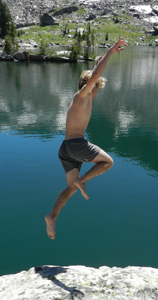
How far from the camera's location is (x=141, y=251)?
6.34 meters

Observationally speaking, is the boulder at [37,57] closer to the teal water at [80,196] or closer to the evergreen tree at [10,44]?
the evergreen tree at [10,44]

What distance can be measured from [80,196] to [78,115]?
195 inches

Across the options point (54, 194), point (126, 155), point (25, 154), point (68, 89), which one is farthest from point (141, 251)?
point (68, 89)

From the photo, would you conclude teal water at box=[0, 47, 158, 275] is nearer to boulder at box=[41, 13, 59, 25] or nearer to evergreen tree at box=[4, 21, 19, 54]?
evergreen tree at box=[4, 21, 19, 54]

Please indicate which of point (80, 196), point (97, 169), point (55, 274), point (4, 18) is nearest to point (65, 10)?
point (4, 18)

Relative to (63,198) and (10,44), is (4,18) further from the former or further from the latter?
(63,198)

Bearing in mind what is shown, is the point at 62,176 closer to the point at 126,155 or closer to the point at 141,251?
the point at 126,155

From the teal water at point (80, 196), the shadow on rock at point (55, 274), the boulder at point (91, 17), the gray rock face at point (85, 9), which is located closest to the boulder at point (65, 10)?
the gray rock face at point (85, 9)

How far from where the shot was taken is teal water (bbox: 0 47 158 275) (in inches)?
247

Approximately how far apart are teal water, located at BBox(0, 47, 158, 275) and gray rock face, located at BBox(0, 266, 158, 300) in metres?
2.60

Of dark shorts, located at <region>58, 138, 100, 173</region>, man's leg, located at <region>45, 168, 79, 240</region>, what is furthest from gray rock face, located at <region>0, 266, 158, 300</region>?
dark shorts, located at <region>58, 138, 100, 173</region>

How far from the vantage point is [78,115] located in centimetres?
406

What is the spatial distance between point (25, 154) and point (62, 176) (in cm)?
256

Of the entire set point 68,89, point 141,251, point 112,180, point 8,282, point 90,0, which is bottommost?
point 141,251
